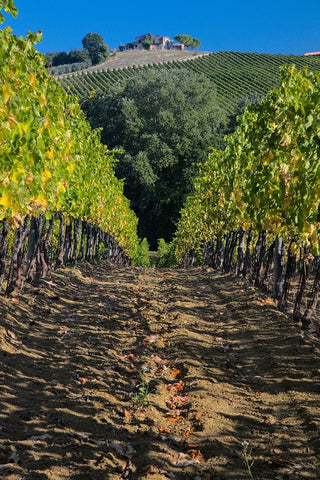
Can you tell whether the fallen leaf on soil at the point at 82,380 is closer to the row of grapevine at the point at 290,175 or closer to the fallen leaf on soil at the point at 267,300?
the row of grapevine at the point at 290,175

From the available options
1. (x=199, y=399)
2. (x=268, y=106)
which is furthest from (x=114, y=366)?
(x=268, y=106)

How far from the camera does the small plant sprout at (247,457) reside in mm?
3914

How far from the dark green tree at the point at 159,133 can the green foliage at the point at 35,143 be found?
103 ft

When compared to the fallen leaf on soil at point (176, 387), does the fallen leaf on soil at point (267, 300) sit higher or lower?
higher

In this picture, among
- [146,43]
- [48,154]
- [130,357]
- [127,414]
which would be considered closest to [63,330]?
[130,357]

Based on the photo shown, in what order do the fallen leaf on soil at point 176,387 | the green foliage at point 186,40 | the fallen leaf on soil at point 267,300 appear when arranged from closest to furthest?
the fallen leaf on soil at point 176,387, the fallen leaf on soil at point 267,300, the green foliage at point 186,40

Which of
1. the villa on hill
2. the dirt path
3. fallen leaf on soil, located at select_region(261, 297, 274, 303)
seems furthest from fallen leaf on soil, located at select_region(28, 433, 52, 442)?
the villa on hill

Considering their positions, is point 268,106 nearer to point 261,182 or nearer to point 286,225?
point 261,182

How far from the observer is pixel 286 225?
953 cm

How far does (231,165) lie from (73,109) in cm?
615

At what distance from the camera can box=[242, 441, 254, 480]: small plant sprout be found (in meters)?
3.91

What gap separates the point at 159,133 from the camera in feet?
164

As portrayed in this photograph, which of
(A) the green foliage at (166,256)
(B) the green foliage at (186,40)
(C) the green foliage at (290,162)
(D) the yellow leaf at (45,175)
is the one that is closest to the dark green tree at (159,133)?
(A) the green foliage at (166,256)

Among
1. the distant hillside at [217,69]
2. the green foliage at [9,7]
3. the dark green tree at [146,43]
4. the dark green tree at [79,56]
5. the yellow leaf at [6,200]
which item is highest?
the dark green tree at [146,43]
